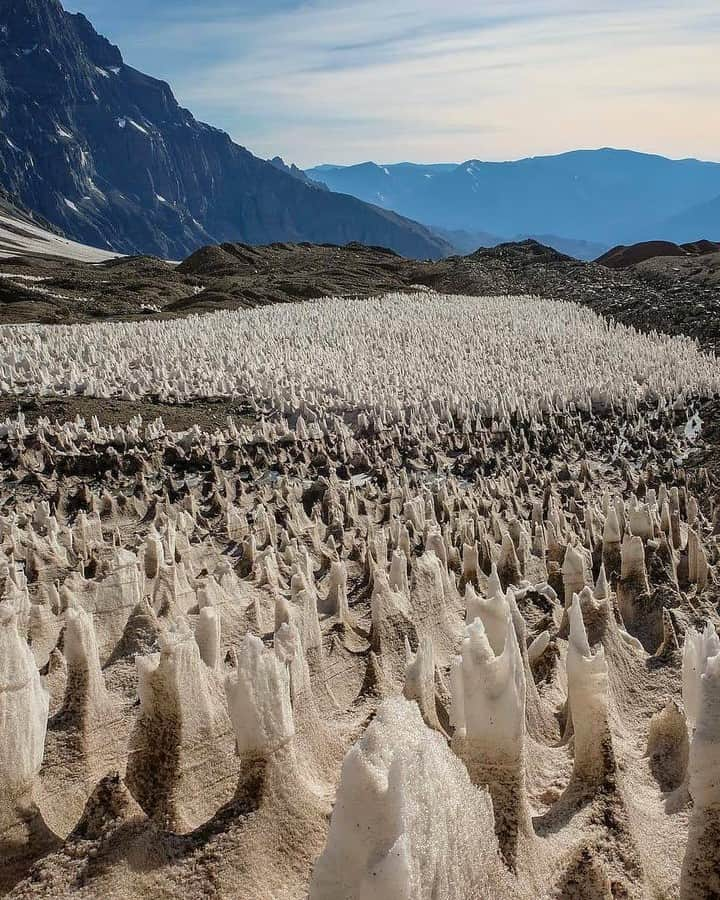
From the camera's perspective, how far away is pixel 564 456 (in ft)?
24.8

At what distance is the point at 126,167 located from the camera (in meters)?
124

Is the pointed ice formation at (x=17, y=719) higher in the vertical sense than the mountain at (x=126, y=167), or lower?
lower

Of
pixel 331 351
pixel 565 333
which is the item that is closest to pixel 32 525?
pixel 331 351

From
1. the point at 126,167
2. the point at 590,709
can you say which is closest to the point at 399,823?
the point at 590,709

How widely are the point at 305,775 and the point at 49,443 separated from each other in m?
6.27

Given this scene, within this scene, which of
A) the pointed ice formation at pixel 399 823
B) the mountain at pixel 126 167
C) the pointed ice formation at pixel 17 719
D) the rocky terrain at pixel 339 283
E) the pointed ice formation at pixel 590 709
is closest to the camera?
the pointed ice formation at pixel 399 823

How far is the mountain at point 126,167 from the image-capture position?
106m

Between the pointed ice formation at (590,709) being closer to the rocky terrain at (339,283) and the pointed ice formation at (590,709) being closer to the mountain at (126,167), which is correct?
the rocky terrain at (339,283)

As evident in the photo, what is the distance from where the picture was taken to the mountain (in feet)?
346

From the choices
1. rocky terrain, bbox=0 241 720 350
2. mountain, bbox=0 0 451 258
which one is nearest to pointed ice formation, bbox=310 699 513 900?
rocky terrain, bbox=0 241 720 350

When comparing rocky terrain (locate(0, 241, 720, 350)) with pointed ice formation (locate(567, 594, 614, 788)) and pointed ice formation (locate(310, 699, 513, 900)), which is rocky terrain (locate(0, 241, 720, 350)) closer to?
pointed ice formation (locate(567, 594, 614, 788))

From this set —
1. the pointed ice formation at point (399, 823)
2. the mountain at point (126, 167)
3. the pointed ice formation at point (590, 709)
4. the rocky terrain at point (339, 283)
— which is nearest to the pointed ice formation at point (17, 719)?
the pointed ice formation at point (399, 823)

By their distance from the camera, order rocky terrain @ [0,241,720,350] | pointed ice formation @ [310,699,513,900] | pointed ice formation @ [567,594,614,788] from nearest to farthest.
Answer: pointed ice formation @ [310,699,513,900] < pointed ice formation @ [567,594,614,788] < rocky terrain @ [0,241,720,350]

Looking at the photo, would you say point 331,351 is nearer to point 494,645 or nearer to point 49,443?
Answer: point 49,443
